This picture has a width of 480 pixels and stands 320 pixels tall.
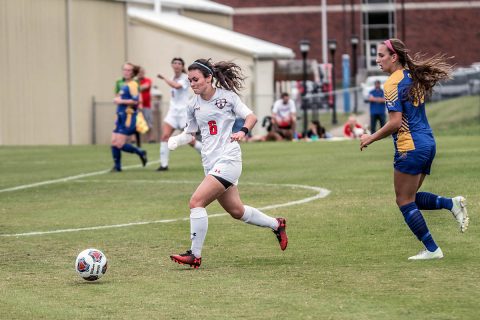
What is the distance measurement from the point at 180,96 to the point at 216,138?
13.2m

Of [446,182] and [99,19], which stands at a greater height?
[99,19]

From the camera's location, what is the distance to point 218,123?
37.7 ft

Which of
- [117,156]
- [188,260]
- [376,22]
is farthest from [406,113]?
[376,22]

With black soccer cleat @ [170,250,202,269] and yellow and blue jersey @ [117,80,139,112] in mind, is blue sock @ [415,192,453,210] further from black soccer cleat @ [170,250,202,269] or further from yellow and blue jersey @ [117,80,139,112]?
yellow and blue jersey @ [117,80,139,112]

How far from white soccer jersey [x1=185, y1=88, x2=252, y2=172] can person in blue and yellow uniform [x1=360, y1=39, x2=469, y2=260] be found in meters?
1.25

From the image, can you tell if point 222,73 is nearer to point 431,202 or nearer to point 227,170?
point 227,170

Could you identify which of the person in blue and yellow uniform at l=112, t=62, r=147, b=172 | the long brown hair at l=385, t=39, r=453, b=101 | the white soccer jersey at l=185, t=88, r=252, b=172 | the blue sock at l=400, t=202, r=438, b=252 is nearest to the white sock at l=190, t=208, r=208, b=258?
the white soccer jersey at l=185, t=88, r=252, b=172

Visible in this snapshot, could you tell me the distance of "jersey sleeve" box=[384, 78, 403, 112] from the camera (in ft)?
35.3

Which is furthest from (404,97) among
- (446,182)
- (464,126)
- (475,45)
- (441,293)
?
(475,45)

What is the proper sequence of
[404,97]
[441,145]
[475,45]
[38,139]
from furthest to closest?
[475,45], [38,139], [441,145], [404,97]

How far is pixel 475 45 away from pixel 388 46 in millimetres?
82591

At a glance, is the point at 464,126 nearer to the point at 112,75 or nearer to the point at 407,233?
the point at 112,75

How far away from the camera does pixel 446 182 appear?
19.0 meters

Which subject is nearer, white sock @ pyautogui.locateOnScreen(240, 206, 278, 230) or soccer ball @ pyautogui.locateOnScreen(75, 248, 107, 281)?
soccer ball @ pyautogui.locateOnScreen(75, 248, 107, 281)
